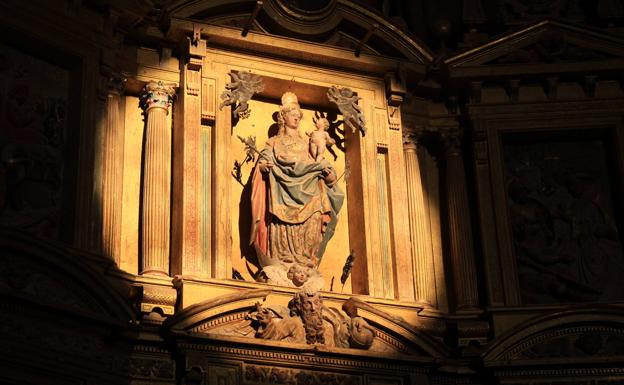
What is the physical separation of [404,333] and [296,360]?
1.16 metres

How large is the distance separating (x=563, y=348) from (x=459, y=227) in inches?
68.4

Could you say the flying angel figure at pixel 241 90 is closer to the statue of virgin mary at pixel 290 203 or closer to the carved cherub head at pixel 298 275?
the statue of virgin mary at pixel 290 203

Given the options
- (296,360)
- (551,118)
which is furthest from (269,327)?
(551,118)

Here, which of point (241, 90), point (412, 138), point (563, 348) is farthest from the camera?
point (412, 138)

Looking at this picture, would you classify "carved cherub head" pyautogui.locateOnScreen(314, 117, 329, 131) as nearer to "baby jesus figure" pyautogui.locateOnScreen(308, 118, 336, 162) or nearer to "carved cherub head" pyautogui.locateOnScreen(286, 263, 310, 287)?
"baby jesus figure" pyautogui.locateOnScreen(308, 118, 336, 162)

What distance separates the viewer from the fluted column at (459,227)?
13758 mm

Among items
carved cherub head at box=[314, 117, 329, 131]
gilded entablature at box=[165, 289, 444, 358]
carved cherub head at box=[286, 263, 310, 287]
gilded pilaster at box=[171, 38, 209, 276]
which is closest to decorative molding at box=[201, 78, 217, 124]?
gilded pilaster at box=[171, 38, 209, 276]

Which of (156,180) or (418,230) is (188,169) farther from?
(418,230)

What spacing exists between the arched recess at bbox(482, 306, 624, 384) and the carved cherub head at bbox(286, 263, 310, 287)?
1.85 m

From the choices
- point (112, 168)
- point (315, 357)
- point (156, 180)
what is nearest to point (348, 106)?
point (156, 180)

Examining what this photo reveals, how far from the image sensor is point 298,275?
1287 cm

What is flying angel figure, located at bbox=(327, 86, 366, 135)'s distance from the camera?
1402cm

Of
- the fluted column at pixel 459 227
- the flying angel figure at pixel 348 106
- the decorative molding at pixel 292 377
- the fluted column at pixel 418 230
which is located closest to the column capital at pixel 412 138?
the fluted column at pixel 418 230

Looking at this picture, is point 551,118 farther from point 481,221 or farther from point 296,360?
point 296,360
